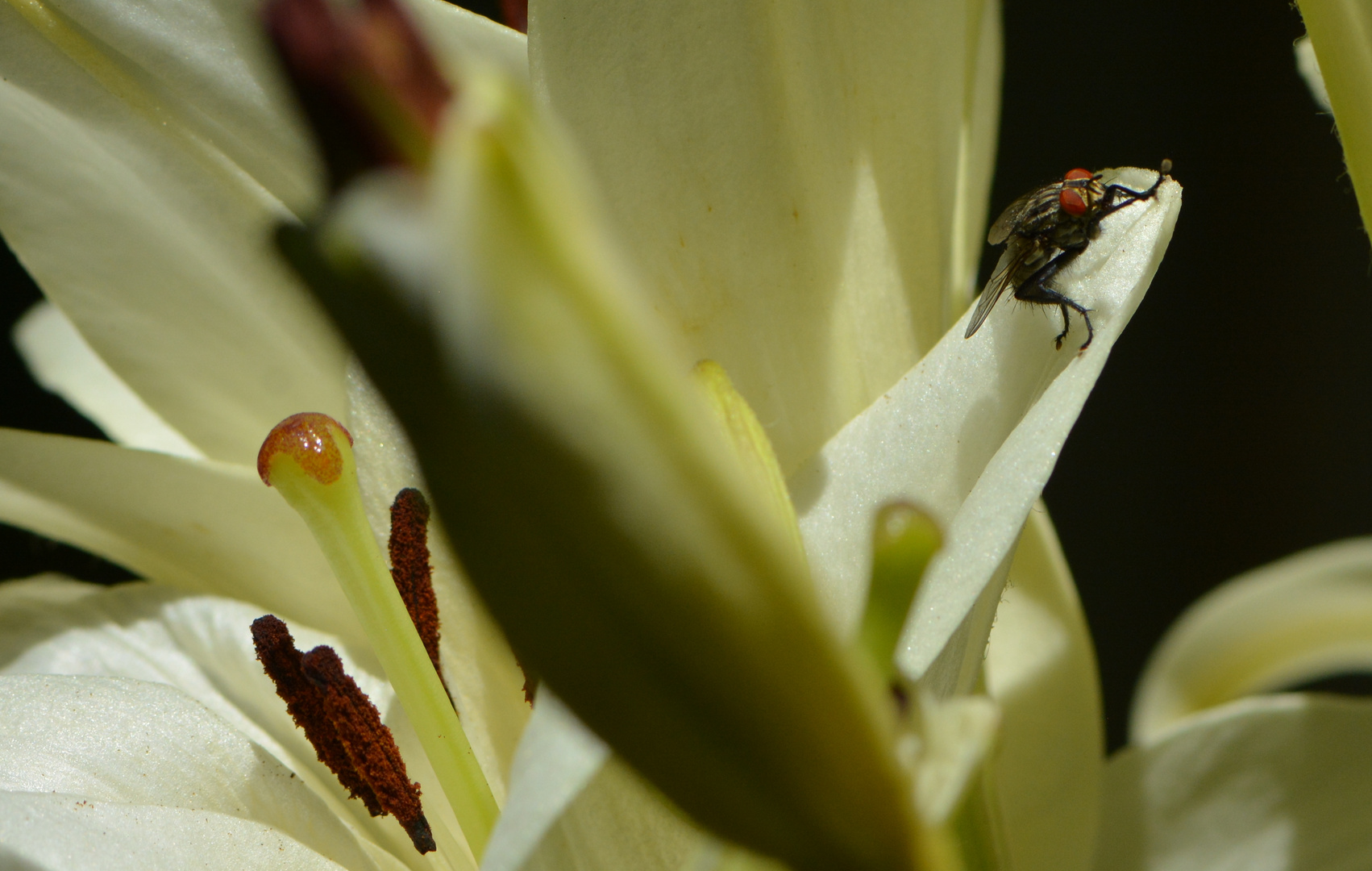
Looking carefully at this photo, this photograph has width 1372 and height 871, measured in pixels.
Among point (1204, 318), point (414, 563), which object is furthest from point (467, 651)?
point (1204, 318)

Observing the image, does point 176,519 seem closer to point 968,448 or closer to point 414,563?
point 414,563

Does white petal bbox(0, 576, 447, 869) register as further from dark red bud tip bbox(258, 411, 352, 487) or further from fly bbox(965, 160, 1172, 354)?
fly bbox(965, 160, 1172, 354)

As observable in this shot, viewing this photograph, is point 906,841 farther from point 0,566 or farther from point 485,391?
point 0,566

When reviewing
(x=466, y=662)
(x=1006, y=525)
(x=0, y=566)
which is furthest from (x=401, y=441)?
(x=0, y=566)

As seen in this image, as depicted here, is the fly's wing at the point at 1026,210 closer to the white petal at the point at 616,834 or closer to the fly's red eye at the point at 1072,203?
the fly's red eye at the point at 1072,203

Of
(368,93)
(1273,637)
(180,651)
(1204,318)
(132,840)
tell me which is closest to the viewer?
(368,93)
